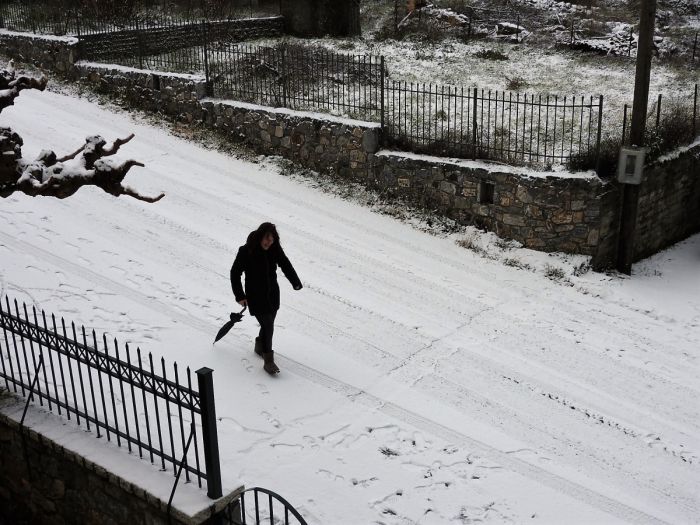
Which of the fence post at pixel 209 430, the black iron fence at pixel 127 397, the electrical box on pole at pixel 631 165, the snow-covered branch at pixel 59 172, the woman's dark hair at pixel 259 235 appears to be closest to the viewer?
the fence post at pixel 209 430

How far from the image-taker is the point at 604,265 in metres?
11.8

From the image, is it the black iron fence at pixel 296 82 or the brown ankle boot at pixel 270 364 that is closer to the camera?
the brown ankle boot at pixel 270 364

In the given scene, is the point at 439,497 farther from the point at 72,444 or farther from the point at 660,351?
the point at 660,351

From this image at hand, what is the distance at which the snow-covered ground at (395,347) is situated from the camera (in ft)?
21.7

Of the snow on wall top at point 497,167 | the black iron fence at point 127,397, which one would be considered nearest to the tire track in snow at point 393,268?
the snow on wall top at point 497,167

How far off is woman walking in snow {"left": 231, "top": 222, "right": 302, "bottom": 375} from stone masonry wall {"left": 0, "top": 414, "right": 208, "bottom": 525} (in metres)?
2.55

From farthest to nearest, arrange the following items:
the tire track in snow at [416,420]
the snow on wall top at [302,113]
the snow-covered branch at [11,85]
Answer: the snow on wall top at [302,113] → the snow-covered branch at [11,85] → the tire track in snow at [416,420]

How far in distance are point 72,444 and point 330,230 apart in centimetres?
678

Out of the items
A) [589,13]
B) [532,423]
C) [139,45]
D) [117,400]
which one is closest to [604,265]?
[532,423]

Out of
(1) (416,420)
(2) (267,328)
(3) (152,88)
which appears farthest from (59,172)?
(3) (152,88)

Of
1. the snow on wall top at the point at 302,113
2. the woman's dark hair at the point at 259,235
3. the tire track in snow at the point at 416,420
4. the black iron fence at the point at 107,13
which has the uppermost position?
the black iron fence at the point at 107,13

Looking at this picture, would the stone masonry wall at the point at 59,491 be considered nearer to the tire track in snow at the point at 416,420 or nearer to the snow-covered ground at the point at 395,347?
the snow-covered ground at the point at 395,347

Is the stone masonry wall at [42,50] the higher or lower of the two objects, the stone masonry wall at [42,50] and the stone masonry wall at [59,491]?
the higher

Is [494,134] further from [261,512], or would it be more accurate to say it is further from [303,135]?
[261,512]
